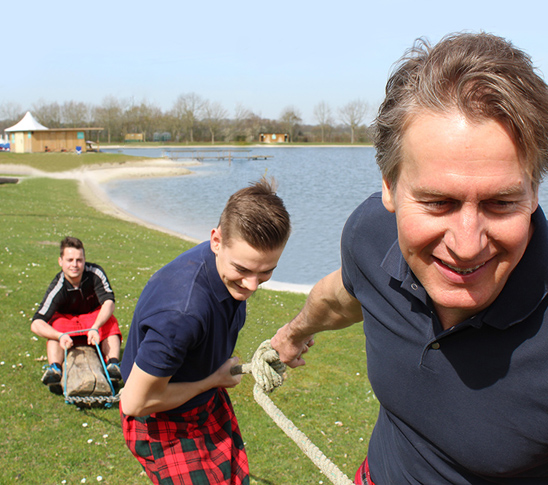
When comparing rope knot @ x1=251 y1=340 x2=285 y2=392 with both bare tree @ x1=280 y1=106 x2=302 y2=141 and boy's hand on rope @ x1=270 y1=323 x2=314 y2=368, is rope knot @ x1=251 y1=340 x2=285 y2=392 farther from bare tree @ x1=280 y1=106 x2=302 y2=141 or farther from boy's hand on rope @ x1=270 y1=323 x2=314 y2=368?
bare tree @ x1=280 y1=106 x2=302 y2=141

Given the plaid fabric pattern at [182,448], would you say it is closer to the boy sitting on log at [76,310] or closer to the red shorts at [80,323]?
the boy sitting on log at [76,310]

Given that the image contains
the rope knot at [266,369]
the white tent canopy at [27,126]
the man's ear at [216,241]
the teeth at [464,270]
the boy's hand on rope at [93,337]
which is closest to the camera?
the teeth at [464,270]

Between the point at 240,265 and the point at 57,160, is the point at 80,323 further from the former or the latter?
the point at 57,160

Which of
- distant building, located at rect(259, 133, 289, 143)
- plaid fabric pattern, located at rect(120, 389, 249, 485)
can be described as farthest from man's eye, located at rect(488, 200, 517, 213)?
distant building, located at rect(259, 133, 289, 143)

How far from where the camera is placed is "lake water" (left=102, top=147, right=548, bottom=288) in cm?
1656

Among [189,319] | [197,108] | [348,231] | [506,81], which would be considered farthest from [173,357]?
[197,108]

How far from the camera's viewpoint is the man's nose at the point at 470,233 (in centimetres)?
148

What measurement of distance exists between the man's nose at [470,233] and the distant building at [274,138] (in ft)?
450

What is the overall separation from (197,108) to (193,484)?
412 ft

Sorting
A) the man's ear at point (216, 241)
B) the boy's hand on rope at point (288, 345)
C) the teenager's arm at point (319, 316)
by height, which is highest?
the man's ear at point (216, 241)

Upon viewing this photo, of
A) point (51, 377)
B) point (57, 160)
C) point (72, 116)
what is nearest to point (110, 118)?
→ point (72, 116)

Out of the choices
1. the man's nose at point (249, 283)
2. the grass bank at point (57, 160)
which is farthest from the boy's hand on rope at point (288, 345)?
the grass bank at point (57, 160)

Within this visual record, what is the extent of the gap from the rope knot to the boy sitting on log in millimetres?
3607

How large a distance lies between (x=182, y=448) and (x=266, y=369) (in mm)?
686
